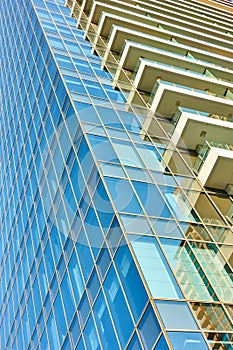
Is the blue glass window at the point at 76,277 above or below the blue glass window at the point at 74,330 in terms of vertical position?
above

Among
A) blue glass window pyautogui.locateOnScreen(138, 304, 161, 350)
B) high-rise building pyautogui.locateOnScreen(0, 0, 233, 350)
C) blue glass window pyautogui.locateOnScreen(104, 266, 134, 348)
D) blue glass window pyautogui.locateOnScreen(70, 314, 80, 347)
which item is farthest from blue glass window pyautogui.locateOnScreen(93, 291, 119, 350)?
blue glass window pyautogui.locateOnScreen(70, 314, 80, 347)

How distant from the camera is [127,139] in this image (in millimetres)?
17984

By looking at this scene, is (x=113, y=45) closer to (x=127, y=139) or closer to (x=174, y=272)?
(x=127, y=139)

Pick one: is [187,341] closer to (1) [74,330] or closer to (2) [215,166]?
(1) [74,330]

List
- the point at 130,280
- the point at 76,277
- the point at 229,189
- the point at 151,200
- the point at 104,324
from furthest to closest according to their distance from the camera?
the point at 229,189 < the point at 76,277 < the point at 151,200 < the point at 104,324 < the point at 130,280

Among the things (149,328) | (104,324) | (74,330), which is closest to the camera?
(149,328)

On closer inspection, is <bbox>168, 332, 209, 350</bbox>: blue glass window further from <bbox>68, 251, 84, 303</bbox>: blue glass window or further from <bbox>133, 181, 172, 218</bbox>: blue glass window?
<bbox>68, 251, 84, 303</bbox>: blue glass window

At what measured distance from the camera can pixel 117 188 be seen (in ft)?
47.8

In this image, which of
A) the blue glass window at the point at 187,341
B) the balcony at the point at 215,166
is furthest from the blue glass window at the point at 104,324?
the balcony at the point at 215,166

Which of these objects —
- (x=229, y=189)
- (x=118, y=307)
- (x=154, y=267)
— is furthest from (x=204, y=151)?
(x=118, y=307)

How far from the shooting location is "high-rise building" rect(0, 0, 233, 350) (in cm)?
1212

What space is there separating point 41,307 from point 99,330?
694 centimetres

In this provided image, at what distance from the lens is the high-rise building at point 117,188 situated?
12117mm

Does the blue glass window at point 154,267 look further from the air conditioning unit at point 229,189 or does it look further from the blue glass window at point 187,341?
the air conditioning unit at point 229,189
